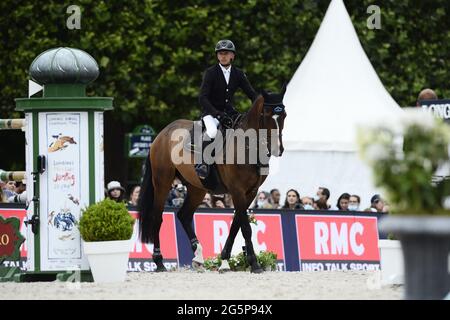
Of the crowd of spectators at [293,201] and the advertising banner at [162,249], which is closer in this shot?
the advertising banner at [162,249]

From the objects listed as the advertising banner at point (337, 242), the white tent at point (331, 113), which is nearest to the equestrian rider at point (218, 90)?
the advertising banner at point (337, 242)

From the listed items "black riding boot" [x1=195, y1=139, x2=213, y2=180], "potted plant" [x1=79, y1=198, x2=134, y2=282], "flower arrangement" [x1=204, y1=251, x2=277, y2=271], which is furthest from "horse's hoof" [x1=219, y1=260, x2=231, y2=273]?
"potted plant" [x1=79, y1=198, x2=134, y2=282]

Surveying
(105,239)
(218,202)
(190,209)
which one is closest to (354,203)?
(218,202)

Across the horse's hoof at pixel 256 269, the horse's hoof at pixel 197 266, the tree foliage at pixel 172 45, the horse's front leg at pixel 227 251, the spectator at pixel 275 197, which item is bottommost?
the horse's hoof at pixel 256 269

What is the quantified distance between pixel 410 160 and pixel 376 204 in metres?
12.9

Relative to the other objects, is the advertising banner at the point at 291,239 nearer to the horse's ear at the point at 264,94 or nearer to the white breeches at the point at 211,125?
the white breeches at the point at 211,125

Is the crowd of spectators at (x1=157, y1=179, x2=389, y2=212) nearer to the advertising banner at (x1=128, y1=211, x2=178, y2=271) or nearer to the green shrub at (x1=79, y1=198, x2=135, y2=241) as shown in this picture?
the advertising banner at (x1=128, y1=211, x2=178, y2=271)

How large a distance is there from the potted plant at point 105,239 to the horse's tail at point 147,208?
3.34 metres

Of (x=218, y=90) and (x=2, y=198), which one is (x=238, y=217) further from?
(x=2, y=198)

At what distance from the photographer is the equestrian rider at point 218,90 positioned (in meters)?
15.5

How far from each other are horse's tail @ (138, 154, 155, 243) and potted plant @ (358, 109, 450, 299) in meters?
7.93

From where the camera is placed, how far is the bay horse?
15.0m

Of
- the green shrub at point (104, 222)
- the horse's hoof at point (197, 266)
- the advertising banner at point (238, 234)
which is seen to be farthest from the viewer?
Answer: the advertising banner at point (238, 234)
